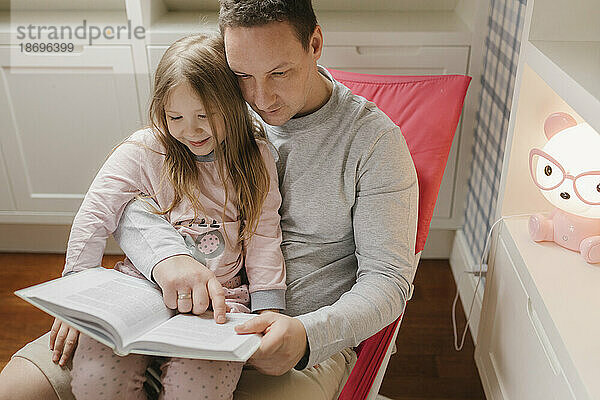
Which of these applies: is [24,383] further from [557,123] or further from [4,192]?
[4,192]

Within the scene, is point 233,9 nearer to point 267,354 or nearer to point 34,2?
point 267,354

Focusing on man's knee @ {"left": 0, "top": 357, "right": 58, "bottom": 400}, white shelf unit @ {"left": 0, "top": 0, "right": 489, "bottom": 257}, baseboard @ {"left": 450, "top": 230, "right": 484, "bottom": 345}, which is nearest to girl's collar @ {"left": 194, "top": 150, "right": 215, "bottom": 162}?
man's knee @ {"left": 0, "top": 357, "right": 58, "bottom": 400}

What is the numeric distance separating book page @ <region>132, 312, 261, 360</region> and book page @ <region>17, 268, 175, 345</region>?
0.03 metres

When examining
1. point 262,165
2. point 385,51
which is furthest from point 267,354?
point 385,51

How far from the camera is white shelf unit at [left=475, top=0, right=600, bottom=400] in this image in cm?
108

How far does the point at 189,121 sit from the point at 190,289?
0.99 ft

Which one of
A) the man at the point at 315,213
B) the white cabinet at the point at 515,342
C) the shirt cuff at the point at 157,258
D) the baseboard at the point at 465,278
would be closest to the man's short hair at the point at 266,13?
the man at the point at 315,213

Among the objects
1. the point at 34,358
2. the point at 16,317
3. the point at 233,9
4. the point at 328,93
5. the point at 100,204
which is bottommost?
the point at 16,317

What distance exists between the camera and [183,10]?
2.21 meters

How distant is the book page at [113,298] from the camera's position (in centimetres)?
97

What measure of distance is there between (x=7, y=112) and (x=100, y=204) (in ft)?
3.51

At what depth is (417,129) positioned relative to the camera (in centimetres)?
143

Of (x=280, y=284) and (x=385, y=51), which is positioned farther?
(x=385, y=51)

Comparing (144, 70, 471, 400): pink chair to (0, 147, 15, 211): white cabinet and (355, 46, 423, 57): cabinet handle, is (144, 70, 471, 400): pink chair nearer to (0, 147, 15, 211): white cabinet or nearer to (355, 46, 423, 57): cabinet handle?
(355, 46, 423, 57): cabinet handle
